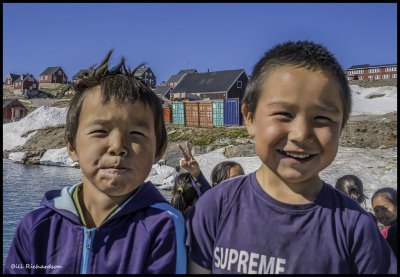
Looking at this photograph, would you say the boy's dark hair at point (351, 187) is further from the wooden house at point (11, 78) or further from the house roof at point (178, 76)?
the wooden house at point (11, 78)

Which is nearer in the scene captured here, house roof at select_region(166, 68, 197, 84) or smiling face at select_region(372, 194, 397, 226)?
smiling face at select_region(372, 194, 397, 226)

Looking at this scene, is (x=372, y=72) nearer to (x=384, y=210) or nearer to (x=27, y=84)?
(x=27, y=84)

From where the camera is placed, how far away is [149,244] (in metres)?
1.51

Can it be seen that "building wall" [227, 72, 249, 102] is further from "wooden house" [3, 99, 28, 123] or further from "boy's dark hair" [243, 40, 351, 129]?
"boy's dark hair" [243, 40, 351, 129]

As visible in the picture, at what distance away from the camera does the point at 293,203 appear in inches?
55.6

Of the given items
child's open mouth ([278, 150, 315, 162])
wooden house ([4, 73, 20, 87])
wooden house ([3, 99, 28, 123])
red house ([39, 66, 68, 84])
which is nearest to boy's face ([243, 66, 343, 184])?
child's open mouth ([278, 150, 315, 162])

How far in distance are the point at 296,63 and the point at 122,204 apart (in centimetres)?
100

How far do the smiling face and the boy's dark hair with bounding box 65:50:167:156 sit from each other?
9.91 feet

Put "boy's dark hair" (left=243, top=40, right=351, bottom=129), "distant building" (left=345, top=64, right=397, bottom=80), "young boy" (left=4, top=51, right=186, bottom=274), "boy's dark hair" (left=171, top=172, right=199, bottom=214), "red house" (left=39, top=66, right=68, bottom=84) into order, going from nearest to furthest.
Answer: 1. "boy's dark hair" (left=243, top=40, right=351, bottom=129)
2. "young boy" (left=4, top=51, right=186, bottom=274)
3. "boy's dark hair" (left=171, top=172, right=199, bottom=214)
4. "distant building" (left=345, top=64, right=397, bottom=80)
5. "red house" (left=39, top=66, right=68, bottom=84)

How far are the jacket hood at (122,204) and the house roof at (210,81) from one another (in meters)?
35.7

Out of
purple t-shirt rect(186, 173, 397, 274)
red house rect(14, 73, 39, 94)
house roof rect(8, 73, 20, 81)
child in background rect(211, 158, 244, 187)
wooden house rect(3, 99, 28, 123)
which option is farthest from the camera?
house roof rect(8, 73, 20, 81)

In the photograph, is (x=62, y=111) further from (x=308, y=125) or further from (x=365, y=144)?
(x=308, y=125)

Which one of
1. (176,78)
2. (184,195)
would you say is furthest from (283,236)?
(176,78)

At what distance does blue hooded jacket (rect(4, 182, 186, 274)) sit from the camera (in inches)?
58.8
